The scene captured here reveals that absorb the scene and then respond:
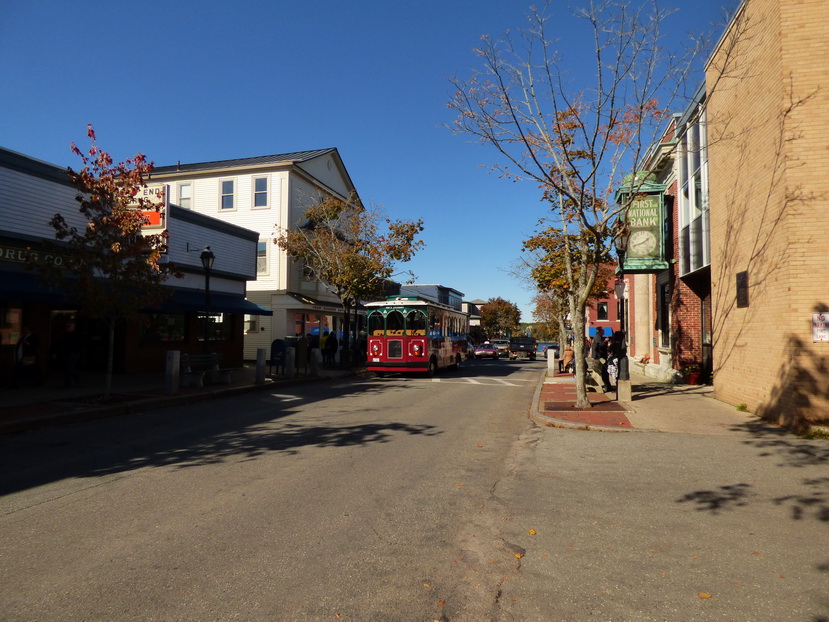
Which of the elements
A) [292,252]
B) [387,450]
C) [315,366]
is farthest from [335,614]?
[292,252]

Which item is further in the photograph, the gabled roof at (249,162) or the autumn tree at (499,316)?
the autumn tree at (499,316)

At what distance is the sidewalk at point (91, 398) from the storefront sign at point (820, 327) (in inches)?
525

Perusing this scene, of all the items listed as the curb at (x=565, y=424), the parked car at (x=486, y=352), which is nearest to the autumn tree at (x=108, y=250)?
the curb at (x=565, y=424)

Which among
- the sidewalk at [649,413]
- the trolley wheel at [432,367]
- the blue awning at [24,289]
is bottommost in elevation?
the sidewalk at [649,413]

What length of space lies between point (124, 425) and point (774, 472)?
10.6 metres

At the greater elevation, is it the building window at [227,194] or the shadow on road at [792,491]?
the building window at [227,194]

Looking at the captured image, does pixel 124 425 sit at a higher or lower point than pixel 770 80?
lower

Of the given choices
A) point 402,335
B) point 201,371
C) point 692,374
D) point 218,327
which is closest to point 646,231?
point 692,374

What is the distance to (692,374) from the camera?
17641mm

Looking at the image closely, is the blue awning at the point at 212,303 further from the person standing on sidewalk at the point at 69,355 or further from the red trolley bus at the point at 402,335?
the red trolley bus at the point at 402,335

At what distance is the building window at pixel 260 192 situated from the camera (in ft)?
105

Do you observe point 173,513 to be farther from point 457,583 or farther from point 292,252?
point 292,252

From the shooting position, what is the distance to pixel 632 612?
12.0 feet

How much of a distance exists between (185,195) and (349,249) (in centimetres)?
1186
